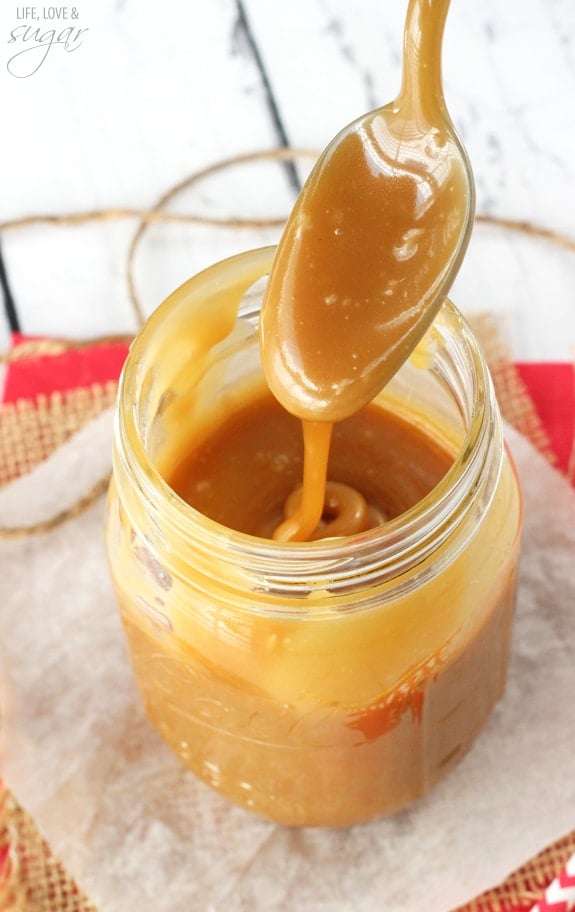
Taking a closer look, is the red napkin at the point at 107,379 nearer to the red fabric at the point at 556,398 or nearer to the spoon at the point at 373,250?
the red fabric at the point at 556,398

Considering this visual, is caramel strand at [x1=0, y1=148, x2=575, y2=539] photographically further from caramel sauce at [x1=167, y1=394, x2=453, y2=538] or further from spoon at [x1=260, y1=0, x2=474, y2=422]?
spoon at [x1=260, y1=0, x2=474, y2=422]

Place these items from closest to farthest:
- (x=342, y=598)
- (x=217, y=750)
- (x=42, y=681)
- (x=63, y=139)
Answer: (x=342, y=598) → (x=217, y=750) → (x=42, y=681) → (x=63, y=139)

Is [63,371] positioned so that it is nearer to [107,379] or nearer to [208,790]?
[107,379]

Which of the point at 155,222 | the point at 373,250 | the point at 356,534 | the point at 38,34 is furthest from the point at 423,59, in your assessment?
the point at 155,222

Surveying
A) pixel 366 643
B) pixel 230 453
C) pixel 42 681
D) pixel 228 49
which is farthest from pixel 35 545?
pixel 228 49

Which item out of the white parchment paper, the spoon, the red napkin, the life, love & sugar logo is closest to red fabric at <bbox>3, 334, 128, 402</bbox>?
the red napkin

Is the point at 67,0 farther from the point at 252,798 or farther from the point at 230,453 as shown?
the point at 252,798
